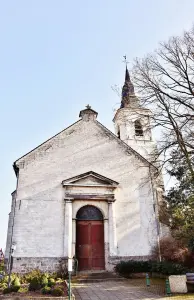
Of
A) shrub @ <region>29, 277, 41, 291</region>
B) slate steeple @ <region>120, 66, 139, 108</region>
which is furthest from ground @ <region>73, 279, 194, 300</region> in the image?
slate steeple @ <region>120, 66, 139, 108</region>

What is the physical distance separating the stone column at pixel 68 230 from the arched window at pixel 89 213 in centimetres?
84

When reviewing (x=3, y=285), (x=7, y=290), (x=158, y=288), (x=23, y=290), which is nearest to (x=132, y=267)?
(x=158, y=288)

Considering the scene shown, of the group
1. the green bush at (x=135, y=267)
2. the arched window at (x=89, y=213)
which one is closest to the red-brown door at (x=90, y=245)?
the arched window at (x=89, y=213)

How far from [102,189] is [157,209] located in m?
3.59

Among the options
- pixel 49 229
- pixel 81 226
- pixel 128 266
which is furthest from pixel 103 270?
pixel 49 229

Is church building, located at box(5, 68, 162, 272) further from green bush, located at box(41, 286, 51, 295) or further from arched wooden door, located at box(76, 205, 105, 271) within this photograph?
green bush, located at box(41, 286, 51, 295)

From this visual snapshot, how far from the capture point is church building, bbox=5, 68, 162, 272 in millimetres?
14617

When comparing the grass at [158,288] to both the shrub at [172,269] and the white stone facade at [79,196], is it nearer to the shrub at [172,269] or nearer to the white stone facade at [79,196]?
the shrub at [172,269]

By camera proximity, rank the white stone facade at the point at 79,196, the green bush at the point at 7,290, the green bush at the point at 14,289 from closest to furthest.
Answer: the green bush at the point at 7,290, the green bush at the point at 14,289, the white stone facade at the point at 79,196

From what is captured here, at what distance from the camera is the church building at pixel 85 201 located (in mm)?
14617

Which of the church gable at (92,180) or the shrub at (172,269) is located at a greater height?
the church gable at (92,180)

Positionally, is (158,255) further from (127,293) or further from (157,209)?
(127,293)

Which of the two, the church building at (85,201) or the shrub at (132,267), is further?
the church building at (85,201)

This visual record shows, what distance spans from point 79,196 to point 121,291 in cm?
640
